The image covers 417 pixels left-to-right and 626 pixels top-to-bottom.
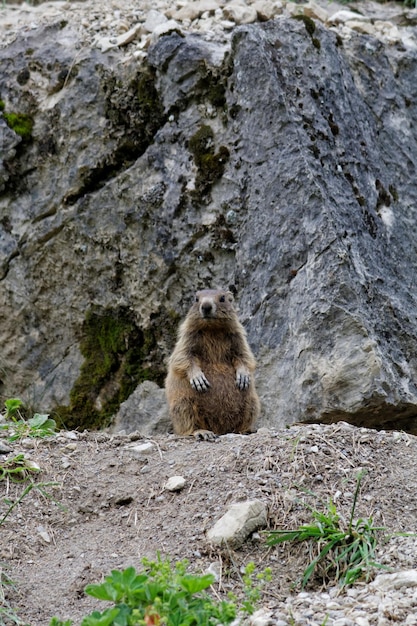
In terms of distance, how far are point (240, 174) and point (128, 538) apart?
4.19 meters

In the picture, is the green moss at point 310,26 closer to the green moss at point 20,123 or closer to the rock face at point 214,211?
the rock face at point 214,211

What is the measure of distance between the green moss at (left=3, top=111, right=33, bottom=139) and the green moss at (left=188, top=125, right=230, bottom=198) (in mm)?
1797

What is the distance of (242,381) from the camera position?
7.46m

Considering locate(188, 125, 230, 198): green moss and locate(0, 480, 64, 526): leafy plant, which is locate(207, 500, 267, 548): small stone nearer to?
locate(0, 480, 64, 526): leafy plant

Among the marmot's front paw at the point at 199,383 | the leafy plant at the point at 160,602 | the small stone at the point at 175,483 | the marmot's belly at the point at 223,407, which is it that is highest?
the leafy plant at the point at 160,602

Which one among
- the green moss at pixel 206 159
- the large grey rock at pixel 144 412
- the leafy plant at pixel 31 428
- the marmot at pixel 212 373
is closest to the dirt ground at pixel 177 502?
the leafy plant at pixel 31 428

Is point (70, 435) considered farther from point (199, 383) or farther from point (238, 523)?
point (238, 523)

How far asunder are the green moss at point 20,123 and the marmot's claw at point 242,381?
3.45 metres

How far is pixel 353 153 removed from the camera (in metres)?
8.20

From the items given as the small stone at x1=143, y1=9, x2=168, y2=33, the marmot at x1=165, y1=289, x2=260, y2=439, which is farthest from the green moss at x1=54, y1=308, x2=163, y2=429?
the small stone at x1=143, y1=9, x2=168, y2=33

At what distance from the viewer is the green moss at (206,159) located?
8242 millimetres

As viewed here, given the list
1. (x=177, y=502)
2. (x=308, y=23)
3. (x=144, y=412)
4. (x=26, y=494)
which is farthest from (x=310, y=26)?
(x=26, y=494)

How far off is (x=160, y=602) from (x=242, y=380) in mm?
3918

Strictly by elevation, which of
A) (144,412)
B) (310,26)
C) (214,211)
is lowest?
(144,412)
